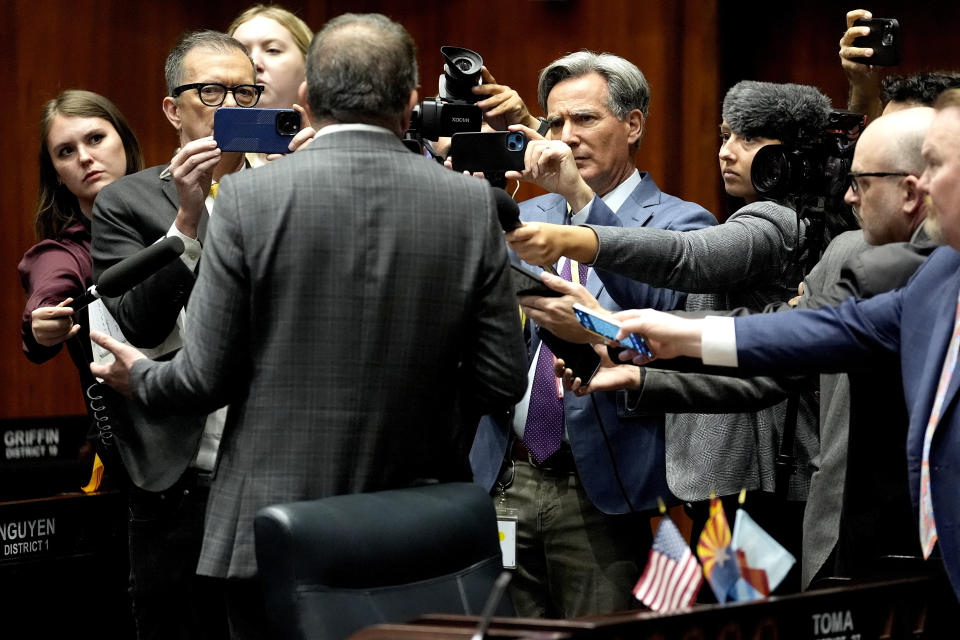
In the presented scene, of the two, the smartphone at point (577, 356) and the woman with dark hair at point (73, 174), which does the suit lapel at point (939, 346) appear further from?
the woman with dark hair at point (73, 174)

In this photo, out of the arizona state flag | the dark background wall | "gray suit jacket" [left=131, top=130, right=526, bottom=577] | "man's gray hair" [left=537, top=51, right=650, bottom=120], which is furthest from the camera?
the dark background wall

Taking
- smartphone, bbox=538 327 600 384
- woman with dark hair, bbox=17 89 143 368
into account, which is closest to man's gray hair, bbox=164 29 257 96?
woman with dark hair, bbox=17 89 143 368

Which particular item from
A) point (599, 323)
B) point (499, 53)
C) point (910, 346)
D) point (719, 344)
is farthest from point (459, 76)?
point (499, 53)

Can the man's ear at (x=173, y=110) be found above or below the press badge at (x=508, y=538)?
above

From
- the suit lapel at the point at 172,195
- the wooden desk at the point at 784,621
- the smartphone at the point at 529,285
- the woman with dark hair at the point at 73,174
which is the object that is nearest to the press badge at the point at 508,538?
the smartphone at the point at 529,285

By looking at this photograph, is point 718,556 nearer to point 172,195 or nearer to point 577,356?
point 577,356

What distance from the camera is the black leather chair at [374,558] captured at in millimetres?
1813

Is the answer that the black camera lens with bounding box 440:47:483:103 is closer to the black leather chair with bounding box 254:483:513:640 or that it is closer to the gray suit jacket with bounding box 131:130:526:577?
the gray suit jacket with bounding box 131:130:526:577

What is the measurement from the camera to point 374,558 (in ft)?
6.12

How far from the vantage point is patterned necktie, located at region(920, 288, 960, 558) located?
198 cm

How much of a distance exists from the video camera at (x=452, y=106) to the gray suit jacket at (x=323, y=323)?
551 millimetres

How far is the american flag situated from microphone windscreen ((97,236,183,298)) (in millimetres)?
1193

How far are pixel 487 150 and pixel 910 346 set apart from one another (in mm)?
921

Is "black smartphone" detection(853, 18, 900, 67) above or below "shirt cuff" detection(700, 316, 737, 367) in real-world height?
above
